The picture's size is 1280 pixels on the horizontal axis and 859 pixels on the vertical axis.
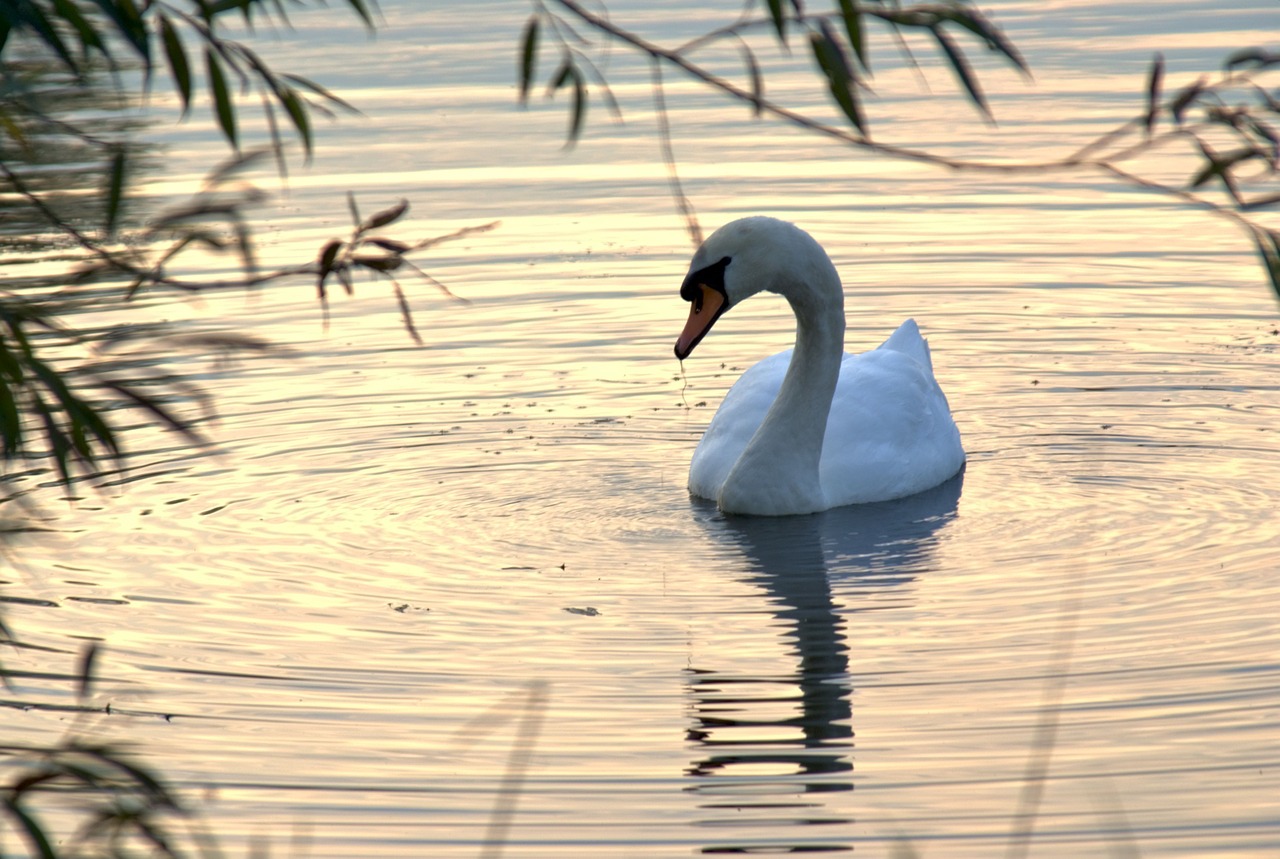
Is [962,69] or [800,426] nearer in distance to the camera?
[962,69]

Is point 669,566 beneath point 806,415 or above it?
beneath

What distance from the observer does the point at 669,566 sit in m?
7.85

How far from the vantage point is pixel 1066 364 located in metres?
11.2

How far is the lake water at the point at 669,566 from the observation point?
556cm

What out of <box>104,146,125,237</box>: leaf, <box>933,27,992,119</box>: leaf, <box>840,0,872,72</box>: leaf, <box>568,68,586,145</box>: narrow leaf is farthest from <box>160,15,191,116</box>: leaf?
<box>933,27,992,119</box>: leaf

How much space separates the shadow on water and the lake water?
2 centimetres

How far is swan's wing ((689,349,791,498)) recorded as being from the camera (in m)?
9.09

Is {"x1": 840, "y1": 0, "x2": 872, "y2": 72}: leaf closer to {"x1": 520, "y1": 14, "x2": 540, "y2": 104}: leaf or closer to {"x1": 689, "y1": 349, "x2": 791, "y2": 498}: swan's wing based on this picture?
{"x1": 520, "y1": 14, "x2": 540, "y2": 104}: leaf

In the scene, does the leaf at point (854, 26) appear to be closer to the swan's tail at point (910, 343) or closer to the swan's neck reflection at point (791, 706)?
the swan's neck reflection at point (791, 706)

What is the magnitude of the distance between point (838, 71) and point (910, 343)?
6.99m

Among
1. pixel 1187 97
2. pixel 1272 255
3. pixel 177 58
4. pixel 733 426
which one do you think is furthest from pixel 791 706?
pixel 177 58

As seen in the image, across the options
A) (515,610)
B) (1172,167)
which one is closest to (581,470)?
(515,610)

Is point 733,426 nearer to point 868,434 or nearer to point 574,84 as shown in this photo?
point 868,434

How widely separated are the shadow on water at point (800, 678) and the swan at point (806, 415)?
12 centimetres
